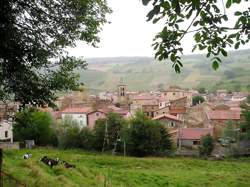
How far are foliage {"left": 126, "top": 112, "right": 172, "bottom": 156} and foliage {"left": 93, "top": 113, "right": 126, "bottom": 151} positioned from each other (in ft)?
8.82

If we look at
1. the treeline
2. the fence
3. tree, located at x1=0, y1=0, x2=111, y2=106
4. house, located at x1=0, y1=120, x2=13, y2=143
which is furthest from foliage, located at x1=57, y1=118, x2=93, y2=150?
tree, located at x1=0, y1=0, x2=111, y2=106

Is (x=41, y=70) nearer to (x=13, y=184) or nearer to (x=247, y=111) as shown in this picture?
(x=13, y=184)

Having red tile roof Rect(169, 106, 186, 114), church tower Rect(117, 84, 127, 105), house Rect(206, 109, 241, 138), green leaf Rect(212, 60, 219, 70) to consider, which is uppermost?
church tower Rect(117, 84, 127, 105)

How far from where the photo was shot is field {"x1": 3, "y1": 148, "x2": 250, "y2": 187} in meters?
16.0

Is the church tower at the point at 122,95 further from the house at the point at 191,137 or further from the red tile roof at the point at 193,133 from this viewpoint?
the house at the point at 191,137

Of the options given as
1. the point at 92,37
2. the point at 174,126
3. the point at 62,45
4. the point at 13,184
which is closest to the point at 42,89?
the point at 62,45

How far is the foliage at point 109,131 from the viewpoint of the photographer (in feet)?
149

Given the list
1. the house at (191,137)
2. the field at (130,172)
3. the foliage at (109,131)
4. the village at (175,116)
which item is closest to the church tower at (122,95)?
the village at (175,116)

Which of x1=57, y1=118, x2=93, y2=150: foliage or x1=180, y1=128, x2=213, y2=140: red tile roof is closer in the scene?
x1=57, y1=118, x2=93, y2=150: foliage

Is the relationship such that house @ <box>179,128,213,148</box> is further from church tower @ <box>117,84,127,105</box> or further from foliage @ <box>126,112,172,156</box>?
church tower @ <box>117,84,127,105</box>

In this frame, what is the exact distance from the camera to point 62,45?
10156 mm

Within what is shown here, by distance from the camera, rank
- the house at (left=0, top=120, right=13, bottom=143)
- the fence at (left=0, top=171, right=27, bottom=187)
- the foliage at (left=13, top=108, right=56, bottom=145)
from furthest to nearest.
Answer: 1. the foliage at (left=13, top=108, right=56, bottom=145)
2. the house at (left=0, top=120, right=13, bottom=143)
3. the fence at (left=0, top=171, right=27, bottom=187)

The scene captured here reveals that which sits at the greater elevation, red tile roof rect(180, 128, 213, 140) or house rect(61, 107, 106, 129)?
house rect(61, 107, 106, 129)

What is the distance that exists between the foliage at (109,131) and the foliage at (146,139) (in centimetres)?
269
